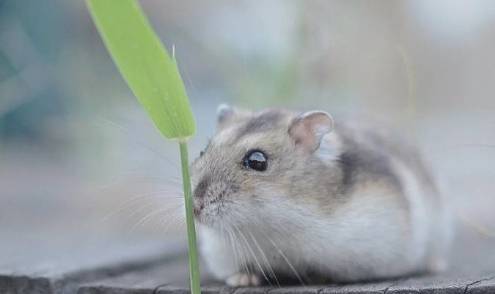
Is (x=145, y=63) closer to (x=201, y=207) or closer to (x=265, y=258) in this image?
(x=201, y=207)

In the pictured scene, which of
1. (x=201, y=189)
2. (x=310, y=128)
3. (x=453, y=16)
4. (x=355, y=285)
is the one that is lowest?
(x=355, y=285)

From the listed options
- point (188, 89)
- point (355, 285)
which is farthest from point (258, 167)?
point (188, 89)

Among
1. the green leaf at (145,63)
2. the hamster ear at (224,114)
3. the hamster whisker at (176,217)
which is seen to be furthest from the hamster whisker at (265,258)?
the green leaf at (145,63)

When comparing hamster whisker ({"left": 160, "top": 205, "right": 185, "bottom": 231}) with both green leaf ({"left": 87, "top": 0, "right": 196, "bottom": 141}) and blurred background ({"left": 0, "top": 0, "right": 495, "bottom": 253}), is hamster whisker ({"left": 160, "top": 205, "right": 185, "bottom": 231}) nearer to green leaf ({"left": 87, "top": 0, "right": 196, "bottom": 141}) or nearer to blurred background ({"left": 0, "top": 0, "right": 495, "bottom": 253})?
blurred background ({"left": 0, "top": 0, "right": 495, "bottom": 253})

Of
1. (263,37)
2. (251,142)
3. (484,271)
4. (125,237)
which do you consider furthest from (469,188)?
(251,142)

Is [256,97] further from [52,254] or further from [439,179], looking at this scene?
[52,254]

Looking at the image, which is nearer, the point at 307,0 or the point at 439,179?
the point at 439,179
